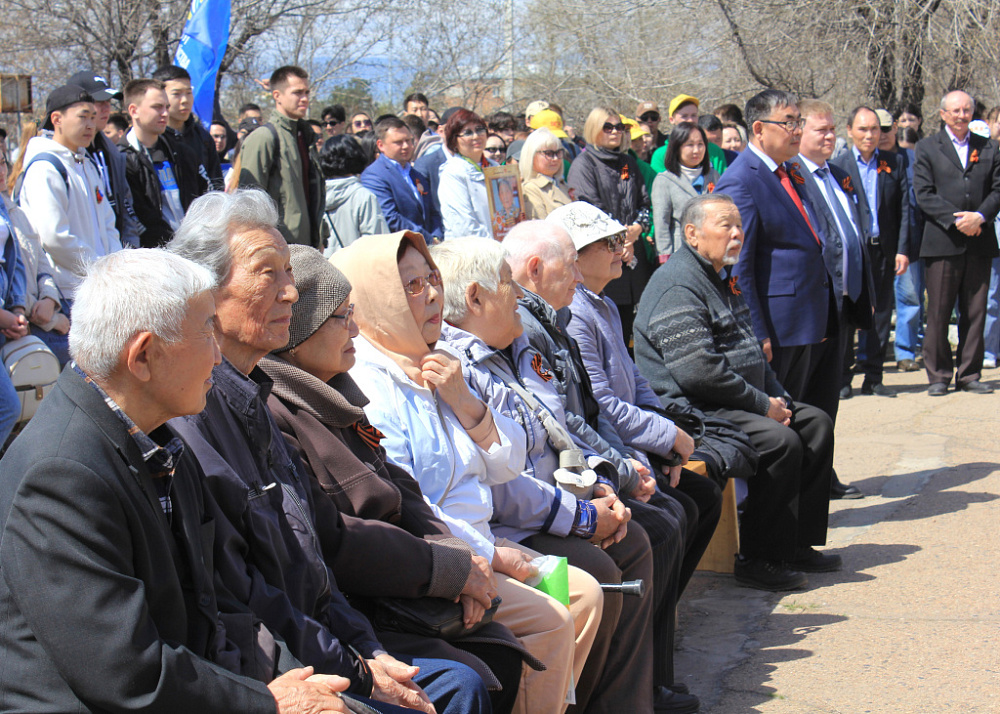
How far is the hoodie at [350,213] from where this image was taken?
6.88 metres

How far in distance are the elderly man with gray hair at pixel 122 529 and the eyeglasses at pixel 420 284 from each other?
3.60 feet

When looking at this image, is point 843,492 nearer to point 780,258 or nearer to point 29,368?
point 780,258

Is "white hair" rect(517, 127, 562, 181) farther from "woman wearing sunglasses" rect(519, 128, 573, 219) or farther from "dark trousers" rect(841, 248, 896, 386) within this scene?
"dark trousers" rect(841, 248, 896, 386)

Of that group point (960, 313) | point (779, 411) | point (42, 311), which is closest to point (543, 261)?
point (779, 411)

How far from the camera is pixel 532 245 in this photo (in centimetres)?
406

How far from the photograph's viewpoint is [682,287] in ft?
15.4

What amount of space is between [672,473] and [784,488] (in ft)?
2.47

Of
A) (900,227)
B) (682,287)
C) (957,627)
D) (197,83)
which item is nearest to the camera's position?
(957,627)

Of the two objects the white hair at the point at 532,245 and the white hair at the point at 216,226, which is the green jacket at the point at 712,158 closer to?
the white hair at the point at 532,245

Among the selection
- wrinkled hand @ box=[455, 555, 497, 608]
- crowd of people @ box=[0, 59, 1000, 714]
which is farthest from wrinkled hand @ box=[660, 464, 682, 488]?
wrinkled hand @ box=[455, 555, 497, 608]

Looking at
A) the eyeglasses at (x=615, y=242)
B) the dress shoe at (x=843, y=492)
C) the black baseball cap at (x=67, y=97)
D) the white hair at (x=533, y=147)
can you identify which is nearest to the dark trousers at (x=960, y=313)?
the dress shoe at (x=843, y=492)

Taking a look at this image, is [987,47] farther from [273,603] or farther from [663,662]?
[273,603]

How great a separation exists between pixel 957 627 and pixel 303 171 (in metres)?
4.76

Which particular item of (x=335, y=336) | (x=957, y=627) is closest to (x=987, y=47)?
(x=957, y=627)
